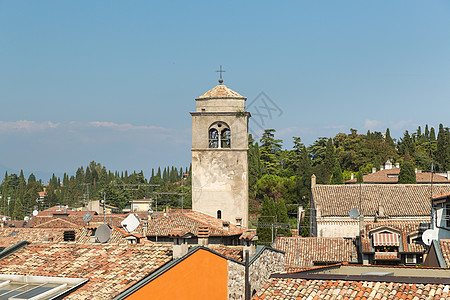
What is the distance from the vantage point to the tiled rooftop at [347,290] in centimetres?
1146

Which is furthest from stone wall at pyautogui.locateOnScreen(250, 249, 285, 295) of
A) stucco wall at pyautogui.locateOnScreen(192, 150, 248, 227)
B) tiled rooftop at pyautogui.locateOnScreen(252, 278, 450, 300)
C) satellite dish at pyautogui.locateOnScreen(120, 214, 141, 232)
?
stucco wall at pyautogui.locateOnScreen(192, 150, 248, 227)

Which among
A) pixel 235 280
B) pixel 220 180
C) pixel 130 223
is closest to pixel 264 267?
pixel 235 280

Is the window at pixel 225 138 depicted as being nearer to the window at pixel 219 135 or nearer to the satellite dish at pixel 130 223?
the window at pixel 219 135

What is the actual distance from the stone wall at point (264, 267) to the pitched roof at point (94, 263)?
2.02m

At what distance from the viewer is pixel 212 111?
35.2 meters

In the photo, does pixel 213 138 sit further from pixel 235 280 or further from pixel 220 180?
pixel 235 280

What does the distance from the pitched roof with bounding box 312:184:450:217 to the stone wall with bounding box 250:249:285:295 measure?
23320 mm

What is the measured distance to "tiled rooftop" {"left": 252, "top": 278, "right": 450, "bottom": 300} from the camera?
1146cm

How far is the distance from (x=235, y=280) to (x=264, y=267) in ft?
3.92

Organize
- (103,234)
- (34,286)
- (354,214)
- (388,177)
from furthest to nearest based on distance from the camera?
(388,177), (354,214), (103,234), (34,286)

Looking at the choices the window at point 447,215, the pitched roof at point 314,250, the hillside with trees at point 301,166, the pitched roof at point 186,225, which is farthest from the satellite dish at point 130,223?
the hillside with trees at point 301,166

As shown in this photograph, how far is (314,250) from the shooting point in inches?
1134

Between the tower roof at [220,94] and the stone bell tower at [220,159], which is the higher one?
the tower roof at [220,94]

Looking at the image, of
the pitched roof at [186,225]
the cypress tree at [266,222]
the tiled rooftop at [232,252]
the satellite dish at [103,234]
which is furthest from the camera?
the cypress tree at [266,222]
